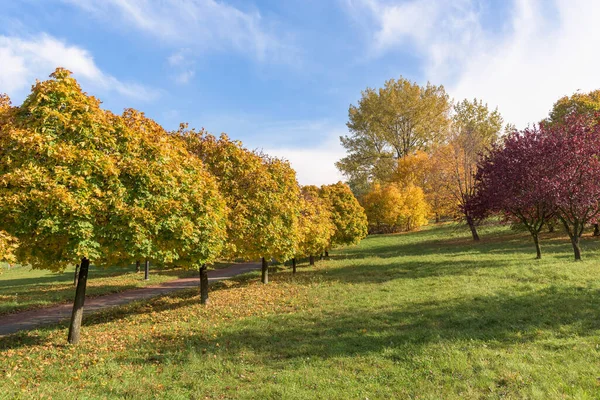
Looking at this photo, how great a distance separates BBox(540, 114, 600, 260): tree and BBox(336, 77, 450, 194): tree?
101 ft

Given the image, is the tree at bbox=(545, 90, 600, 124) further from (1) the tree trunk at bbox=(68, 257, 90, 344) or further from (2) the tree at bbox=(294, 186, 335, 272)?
(1) the tree trunk at bbox=(68, 257, 90, 344)

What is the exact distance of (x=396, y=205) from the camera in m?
49.1

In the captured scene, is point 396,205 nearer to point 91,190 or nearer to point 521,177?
point 521,177

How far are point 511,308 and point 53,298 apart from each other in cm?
2236

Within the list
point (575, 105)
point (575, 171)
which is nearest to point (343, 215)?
point (575, 171)

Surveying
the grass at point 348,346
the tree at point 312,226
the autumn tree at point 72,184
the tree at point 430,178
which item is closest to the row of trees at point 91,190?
the autumn tree at point 72,184

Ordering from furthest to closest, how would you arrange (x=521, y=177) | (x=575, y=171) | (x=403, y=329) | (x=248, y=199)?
(x=521, y=177)
(x=575, y=171)
(x=248, y=199)
(x=403, y=329)

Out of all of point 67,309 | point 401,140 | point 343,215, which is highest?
point 401,140

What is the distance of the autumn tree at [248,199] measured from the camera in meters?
15.9

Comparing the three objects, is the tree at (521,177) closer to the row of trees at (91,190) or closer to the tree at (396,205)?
the row of trees at (91,190)

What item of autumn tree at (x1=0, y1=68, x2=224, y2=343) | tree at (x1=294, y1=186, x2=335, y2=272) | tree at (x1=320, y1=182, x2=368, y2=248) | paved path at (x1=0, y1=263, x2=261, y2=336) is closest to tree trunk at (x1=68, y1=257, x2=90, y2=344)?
autumn tree at (x1=0, y1=68, x2=224, y2=343)

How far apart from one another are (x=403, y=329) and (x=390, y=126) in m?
45.8

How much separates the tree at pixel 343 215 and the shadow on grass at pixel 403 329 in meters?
17.5

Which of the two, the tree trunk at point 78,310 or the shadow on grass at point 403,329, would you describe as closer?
the shadow on grass at point 403,329
